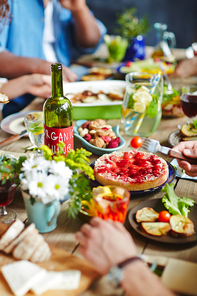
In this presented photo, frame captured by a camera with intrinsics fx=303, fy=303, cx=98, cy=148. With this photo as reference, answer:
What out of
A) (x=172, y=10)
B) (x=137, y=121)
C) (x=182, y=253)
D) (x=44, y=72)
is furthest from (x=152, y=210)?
(x=172, y=10)

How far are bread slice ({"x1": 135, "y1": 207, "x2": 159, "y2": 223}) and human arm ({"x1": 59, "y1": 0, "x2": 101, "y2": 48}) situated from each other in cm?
252

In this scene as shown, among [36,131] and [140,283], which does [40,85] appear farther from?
[140,283]

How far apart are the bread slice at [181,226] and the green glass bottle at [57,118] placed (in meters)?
0.42

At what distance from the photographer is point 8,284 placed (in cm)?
68

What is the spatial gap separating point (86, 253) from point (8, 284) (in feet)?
0.61

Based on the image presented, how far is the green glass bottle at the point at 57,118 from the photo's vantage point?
1055mm

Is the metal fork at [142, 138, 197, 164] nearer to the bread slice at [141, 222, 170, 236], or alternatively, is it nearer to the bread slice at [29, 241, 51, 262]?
the bread slice at [141, 222, 170, 236]

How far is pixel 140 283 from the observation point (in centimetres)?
62

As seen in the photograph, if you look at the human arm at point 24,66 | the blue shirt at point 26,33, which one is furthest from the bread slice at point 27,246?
the blue shirt at point 26,33

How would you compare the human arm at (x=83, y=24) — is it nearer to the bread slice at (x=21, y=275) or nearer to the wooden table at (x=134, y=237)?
the wooden table at (x=134, y=237)

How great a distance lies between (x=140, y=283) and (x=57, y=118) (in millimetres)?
658

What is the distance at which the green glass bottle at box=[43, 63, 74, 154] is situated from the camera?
1055mm

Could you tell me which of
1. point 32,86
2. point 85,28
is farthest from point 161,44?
point 32,86

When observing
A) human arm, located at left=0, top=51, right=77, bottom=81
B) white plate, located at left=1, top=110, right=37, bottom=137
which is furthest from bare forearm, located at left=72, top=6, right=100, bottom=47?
white plate, located at left=1, top=110, right=37, bottom=137
